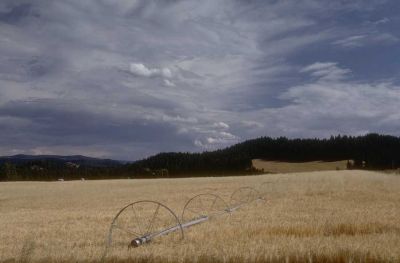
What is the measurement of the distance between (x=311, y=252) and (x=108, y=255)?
15.0 ft

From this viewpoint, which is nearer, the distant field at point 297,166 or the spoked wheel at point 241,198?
the spoked wheel at point 241,198

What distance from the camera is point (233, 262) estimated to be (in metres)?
10.5

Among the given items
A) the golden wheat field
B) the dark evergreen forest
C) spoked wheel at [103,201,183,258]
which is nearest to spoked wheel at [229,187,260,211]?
the golden wheat field

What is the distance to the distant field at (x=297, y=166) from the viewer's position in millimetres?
147325

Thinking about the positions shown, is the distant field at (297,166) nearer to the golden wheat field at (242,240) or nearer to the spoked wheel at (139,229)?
the spoked wheel at (139,229)

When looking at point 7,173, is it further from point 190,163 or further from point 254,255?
point 254,255

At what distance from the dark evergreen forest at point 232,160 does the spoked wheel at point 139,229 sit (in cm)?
12139

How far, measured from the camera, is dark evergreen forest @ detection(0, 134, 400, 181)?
150 metres

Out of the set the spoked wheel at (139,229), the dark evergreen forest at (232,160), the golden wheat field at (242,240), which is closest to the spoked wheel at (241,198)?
the golden wheat field at (242,240)

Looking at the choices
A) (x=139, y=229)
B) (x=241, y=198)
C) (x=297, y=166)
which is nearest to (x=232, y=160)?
(x=297, y=166)

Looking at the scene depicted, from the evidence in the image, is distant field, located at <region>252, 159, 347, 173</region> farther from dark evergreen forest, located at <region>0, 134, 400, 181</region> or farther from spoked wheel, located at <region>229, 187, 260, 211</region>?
spoked wheel, located at <region>229, 187, 260, 211</region>

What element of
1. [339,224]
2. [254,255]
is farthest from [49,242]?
[339,224]

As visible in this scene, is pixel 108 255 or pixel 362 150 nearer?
pixel 108 255

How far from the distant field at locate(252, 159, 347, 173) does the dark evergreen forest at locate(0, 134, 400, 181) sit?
14.7 feet
